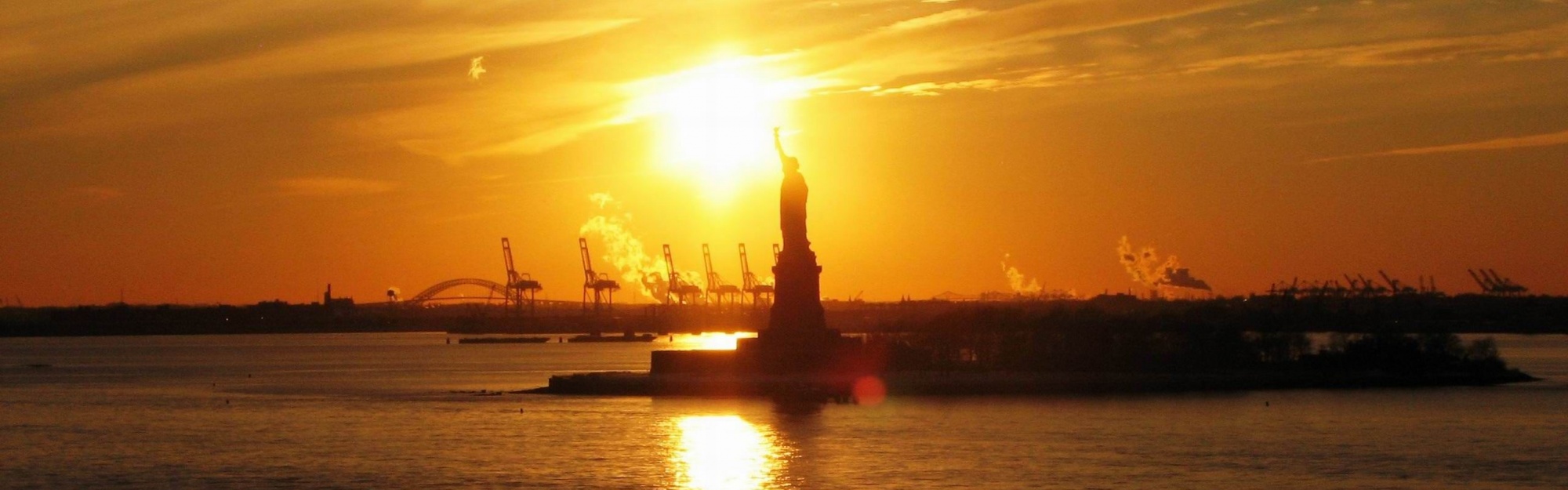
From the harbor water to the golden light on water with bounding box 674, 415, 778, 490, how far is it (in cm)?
11

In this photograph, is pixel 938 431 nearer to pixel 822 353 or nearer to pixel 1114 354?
pixel 822 353

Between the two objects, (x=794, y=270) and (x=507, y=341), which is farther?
(x=507, y=341)

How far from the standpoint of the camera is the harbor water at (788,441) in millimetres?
34875

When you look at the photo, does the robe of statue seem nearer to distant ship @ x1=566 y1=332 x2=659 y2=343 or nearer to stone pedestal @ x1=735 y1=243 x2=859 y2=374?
stone pedestal @ x1=735 y1=243 x2=859 y2=374

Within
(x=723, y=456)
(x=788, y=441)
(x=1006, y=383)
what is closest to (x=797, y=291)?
(x=1006, y=383)

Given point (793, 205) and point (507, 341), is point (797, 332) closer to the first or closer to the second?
point (793, 205)

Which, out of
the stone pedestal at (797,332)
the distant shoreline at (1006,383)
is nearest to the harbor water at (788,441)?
the distant shoreline at (1006,383)

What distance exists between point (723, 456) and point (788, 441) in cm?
340

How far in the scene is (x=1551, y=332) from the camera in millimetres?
184125

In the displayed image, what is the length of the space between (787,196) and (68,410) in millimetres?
25158

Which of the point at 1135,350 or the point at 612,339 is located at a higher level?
the point at 612,339

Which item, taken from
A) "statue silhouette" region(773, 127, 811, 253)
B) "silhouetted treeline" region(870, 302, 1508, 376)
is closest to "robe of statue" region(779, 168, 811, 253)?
"statue silhouette" region(773, 127, 811, 253)

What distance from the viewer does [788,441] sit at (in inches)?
1622

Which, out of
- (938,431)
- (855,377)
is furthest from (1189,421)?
(855,377)
